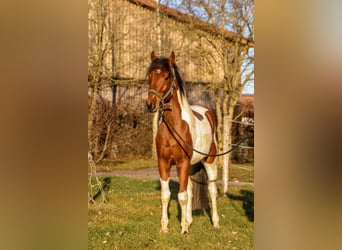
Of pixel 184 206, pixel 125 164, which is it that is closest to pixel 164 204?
pixel 184 206

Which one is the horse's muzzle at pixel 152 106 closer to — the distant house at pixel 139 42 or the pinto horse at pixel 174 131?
the pinto horse at pixel 174 131

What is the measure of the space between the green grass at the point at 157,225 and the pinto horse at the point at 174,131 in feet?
0.27

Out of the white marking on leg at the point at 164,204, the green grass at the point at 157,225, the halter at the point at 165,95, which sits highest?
the halter at the point at 165,95

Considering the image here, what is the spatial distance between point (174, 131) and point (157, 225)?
0.60 metres

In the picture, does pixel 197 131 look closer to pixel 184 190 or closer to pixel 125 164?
pixel 184 190

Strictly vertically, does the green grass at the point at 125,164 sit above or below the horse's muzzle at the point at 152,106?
below

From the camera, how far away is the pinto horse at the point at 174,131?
1.92 m

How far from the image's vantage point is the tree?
2.34 metres

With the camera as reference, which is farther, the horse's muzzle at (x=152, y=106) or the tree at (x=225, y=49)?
the tree at (x=225, y=49)

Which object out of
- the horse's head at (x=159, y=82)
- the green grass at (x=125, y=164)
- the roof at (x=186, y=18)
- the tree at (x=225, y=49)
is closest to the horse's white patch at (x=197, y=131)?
the horse's head at (x=159, y=82)
